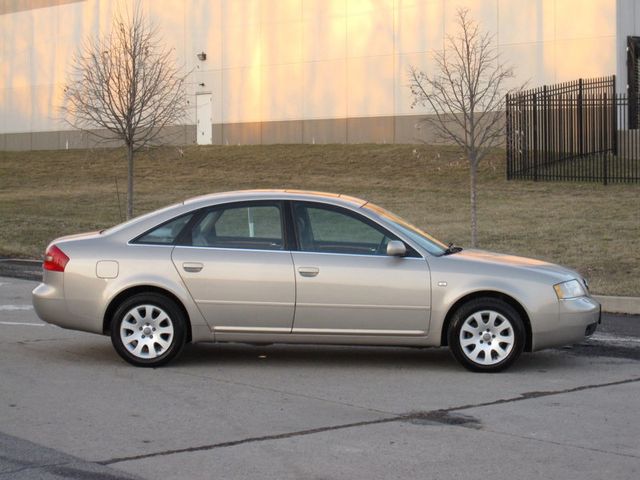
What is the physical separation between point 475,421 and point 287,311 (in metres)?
2.24

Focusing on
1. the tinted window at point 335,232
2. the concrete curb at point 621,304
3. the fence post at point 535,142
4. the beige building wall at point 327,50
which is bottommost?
the concrete curb at point 621,304

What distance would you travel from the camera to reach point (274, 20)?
39969 millimetres

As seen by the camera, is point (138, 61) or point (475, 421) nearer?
point (475, 421)

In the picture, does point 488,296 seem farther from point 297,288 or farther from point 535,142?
point 535,142

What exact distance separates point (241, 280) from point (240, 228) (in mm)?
517

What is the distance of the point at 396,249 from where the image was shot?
900cm

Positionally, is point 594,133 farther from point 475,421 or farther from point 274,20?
point 475,421

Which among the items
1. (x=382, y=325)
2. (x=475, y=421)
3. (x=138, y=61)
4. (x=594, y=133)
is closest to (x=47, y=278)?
(x=382, y=325)

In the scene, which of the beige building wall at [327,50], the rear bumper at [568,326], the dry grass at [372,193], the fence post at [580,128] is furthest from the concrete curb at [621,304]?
the beige building wall at [327,50]

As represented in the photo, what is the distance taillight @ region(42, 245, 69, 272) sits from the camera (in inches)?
366

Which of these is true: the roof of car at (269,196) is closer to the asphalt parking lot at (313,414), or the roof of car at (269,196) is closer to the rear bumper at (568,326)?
the asphalt parking lot at (313,414)

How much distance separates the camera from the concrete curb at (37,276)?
12992 mm

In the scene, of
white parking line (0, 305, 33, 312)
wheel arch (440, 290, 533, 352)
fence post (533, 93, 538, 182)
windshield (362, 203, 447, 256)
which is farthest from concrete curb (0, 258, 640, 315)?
fence post (533, 93, 538, 182)

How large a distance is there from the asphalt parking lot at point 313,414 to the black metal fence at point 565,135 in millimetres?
18761
